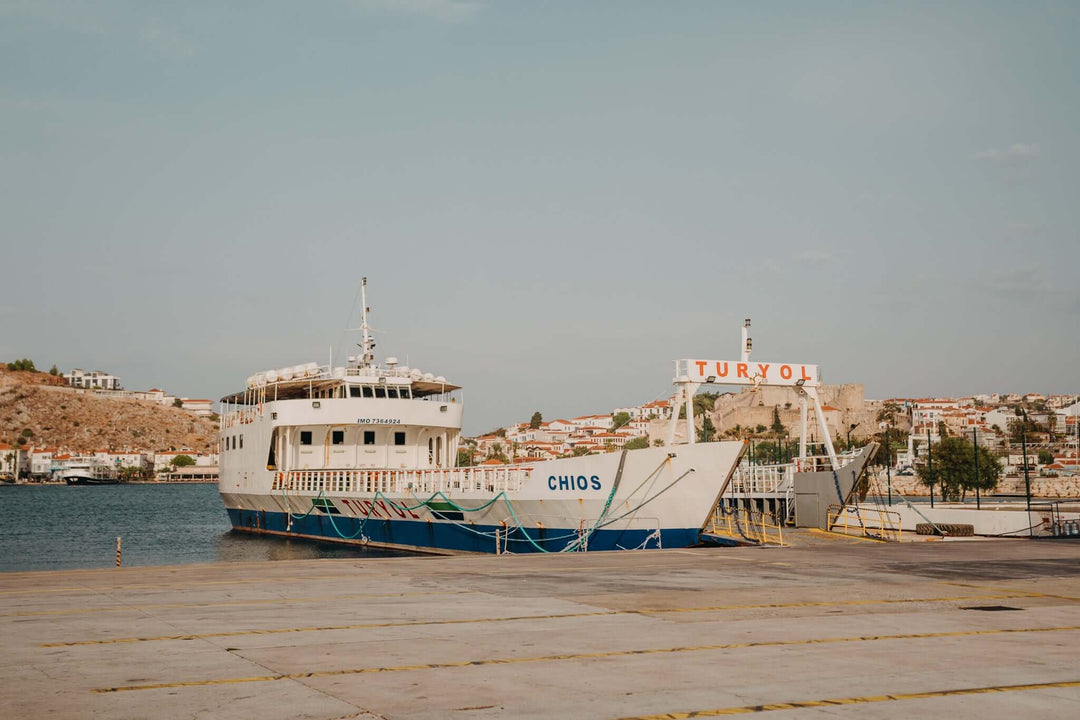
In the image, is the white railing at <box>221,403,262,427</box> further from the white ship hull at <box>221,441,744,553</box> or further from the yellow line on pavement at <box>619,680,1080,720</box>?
the yellow line on pavement at <box>619,680,1080,720</box>

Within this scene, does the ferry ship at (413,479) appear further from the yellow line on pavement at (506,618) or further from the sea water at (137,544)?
the yellow line on pavement at (506,618)

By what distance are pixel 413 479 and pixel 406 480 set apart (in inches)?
25.8

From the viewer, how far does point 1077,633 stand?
10.2 metres

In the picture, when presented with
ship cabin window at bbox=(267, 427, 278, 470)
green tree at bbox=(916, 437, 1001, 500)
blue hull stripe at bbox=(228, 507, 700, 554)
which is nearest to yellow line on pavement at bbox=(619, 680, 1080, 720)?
blue hull stripe at bbox=(228, 507, 700, 554)

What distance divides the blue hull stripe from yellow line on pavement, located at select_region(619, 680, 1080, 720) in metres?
16.4

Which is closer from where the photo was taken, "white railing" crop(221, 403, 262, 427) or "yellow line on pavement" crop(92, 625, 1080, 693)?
"yellow line on pavement" crop(92, 625, 1080, 693)

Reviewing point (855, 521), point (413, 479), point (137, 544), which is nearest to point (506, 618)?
point (855, 521)

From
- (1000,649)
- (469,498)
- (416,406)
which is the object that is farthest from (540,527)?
(1000,649)

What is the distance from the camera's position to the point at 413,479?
32031mm

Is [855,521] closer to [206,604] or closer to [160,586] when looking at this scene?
[160,586]

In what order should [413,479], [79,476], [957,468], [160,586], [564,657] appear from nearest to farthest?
[564,657] < [160,586] < [413,479] < [957,468] < [79,476]

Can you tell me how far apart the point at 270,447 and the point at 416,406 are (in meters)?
6.89

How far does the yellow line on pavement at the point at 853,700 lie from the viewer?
650cm

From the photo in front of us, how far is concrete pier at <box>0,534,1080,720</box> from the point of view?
688cm
